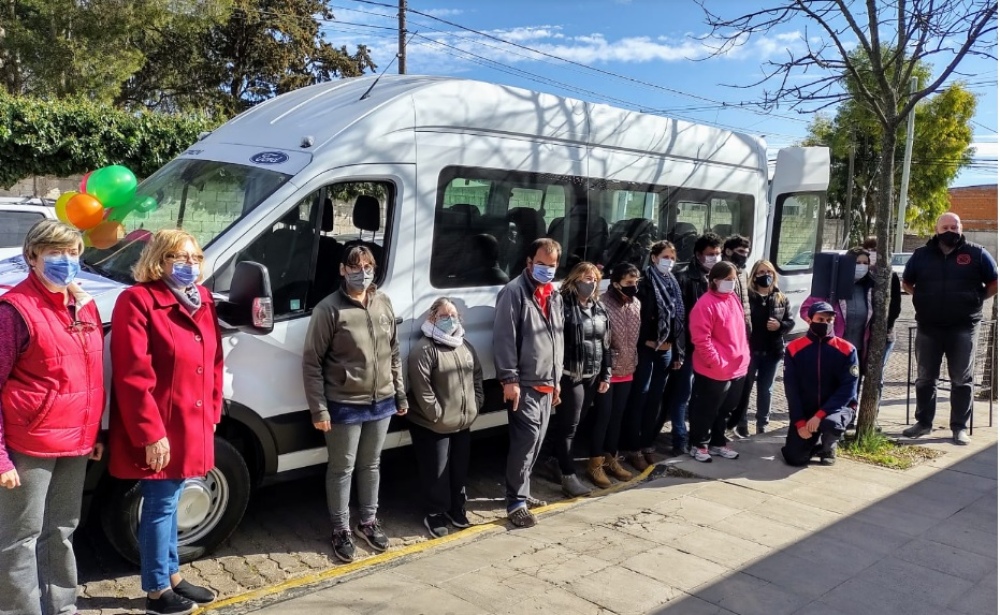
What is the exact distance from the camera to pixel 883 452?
266 inches

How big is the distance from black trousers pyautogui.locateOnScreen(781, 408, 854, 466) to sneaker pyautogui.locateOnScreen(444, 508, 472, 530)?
291 cm

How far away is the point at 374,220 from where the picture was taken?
501 centimetres

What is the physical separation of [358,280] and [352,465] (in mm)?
1091

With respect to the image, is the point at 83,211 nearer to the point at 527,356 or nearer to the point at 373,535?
the point at 373,535

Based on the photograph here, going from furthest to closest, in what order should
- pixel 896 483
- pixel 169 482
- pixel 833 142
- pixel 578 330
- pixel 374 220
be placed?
pixel 833 142
pixel 896 483
pixel 578 330
pixel 374 220
pixel 169 482

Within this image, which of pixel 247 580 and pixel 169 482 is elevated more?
pixel 169 482

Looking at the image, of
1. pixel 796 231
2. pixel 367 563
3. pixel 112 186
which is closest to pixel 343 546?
pixel 367 563

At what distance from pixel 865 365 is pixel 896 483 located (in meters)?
1.59

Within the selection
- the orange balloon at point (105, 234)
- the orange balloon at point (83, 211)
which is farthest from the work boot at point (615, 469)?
the orange balloon at point (83, 211)

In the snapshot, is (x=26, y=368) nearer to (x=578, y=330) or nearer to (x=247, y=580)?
(x=247, y=580)

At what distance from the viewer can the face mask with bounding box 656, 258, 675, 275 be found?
20.5 feet

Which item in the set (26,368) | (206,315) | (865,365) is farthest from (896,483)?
(26,368)

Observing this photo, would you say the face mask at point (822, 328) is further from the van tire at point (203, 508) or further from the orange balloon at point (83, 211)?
the orange balloon at point (83, 211)

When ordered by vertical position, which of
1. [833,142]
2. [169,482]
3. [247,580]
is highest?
[833,142]
